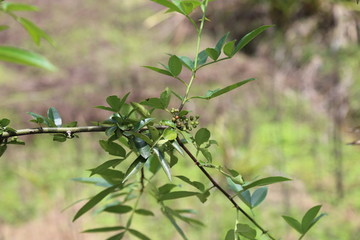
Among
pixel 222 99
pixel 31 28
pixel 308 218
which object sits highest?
pixel 222 99

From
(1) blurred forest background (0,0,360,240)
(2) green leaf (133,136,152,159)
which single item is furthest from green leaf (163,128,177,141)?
(1) blurred forest background (0,0,360,240)

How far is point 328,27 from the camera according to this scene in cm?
211

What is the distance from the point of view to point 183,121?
0.18 m

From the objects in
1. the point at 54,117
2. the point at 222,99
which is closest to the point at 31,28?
the point at 54,117

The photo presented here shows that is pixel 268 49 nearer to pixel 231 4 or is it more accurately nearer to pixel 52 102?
pixel 231 4

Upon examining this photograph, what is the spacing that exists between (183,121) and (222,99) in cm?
215

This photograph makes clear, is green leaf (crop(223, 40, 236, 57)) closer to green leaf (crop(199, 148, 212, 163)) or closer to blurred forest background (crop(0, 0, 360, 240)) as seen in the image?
green leaf (crop(199, 148, 212, 163))

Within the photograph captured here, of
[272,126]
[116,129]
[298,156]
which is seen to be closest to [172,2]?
[116,129]

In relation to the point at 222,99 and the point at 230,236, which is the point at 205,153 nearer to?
the point at 230,236

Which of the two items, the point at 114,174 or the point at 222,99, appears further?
the point at 222,99

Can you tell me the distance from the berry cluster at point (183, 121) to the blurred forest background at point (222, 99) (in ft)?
3.91

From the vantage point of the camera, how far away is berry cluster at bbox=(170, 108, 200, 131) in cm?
18

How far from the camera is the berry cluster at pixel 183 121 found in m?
0.18

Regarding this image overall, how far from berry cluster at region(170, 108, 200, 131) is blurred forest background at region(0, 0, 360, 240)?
1191 millimetres
